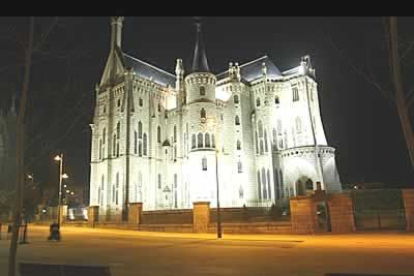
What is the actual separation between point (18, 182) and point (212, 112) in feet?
153

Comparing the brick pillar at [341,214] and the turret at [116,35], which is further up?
the turret at [116,35]

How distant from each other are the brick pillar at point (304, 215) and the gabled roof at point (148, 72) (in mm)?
43485

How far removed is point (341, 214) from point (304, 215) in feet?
8.81

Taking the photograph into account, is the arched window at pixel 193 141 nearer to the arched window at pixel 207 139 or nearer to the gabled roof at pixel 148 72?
the arched window at pixel 207 139

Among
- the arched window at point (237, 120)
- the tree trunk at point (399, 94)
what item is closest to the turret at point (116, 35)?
the arched window at point (237, 120)

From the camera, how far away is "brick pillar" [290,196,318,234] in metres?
23.9

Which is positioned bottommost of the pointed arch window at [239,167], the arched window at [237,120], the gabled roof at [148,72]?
the pointed arch window at [239,167]

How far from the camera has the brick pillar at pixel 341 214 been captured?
24391 millimetres

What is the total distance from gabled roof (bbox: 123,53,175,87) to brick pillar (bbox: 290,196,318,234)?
43485 mm

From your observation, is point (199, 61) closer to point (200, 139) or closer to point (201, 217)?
point (200, 139)

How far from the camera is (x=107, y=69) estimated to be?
6391 centimetres

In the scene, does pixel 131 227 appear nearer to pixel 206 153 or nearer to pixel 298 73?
pixel 206 153

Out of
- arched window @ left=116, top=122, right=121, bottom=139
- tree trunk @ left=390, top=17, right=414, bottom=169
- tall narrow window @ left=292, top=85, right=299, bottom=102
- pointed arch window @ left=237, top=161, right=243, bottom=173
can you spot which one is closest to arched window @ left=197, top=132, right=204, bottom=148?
pointed arch window @ left=237, top=161, right=243, bottom=173
